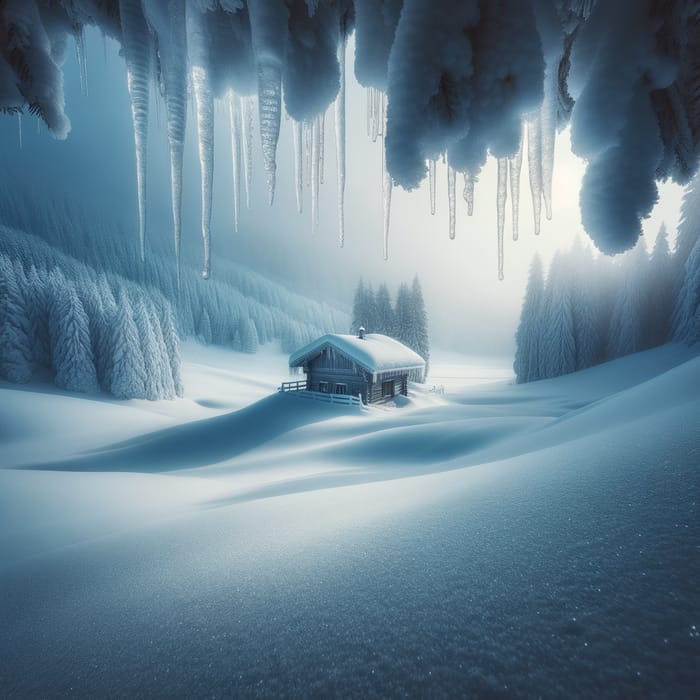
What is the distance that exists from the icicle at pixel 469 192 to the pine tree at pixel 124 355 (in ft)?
75.8

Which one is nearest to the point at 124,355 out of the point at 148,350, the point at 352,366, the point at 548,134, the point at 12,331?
the point at 148,350

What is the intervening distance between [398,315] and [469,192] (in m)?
29.4

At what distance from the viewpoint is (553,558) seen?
148 cm

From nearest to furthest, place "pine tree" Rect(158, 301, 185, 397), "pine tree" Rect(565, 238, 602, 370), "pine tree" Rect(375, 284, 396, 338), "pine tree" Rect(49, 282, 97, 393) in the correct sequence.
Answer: "pine tree" Rect(49, 282, 97, 393) < "pine tree" Rect(565, 238, 602, 370) < "pine tree" Rect(158, 301, 185, 397) < "pine tree" Rect(375, 284, 396, 338)

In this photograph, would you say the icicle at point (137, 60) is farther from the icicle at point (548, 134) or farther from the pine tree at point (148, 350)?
the pine tree at point (148, 350)

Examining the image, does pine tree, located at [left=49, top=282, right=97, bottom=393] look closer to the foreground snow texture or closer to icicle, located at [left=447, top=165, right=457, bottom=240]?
the foreground snow texture

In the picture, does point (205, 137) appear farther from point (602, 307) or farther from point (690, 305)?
point (602, 307)

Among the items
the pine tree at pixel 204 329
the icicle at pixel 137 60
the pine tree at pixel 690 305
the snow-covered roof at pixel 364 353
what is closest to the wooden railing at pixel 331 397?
the snow-covered roof at pixel 364 353

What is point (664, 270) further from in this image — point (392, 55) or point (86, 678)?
point (86, 678)

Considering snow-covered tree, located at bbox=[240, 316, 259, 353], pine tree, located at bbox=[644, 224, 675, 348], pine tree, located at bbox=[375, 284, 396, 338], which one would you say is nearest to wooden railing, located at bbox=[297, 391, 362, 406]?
pine tree, located at bbox=[375, 284, 396, 338]

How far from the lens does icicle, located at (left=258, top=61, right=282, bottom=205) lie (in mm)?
2420

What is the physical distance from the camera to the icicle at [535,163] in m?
3.10

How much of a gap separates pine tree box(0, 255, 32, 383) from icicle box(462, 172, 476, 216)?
2629cm

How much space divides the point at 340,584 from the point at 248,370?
46933 millimetres
